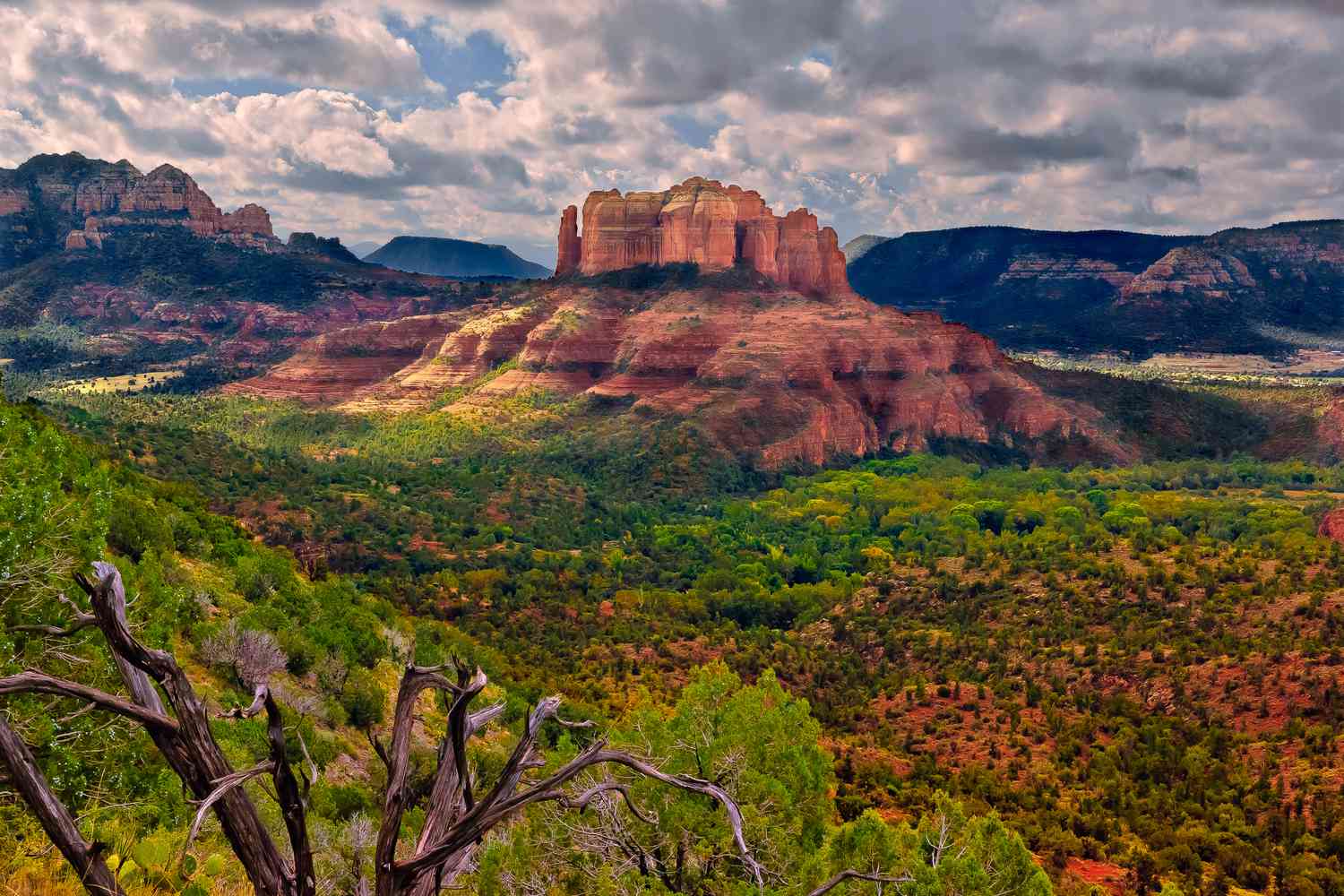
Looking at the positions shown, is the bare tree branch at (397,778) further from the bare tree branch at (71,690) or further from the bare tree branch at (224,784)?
the bare tree branch at (71,690)

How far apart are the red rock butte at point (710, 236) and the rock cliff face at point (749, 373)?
7.56 m

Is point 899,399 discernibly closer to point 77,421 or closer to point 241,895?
point 77,421

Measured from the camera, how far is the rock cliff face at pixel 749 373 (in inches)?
4791

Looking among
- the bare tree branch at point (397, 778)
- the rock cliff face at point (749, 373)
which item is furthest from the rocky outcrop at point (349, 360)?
the bare tree branch at point (397, 778)

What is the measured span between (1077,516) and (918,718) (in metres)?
48.7

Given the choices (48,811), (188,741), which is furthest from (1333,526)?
(48,811)

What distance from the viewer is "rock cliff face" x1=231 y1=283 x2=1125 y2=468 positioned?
12169 cm

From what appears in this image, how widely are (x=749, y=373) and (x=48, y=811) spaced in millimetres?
119599

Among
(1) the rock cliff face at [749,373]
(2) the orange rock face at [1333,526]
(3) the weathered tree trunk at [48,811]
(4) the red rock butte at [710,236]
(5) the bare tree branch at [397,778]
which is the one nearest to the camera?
(3) the weathered tree trunk at [48,811]

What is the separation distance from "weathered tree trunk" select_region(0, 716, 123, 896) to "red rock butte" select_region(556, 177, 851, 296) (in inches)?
5853

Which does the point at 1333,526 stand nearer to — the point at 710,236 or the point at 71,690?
the point at 71,690

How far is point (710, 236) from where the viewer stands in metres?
151

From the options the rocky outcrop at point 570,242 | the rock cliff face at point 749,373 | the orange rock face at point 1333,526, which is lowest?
the orange rock face at point 1333,526

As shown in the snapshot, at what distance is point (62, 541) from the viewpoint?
47.4 feet
